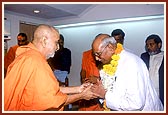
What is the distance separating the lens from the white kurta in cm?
178

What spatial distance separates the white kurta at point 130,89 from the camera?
70.1 inches

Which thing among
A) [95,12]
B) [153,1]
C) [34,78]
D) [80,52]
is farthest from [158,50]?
[80,52]

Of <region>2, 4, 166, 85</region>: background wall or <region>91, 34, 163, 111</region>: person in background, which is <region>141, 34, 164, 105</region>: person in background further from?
<region>2, 4, 166, 85</region>: background wall

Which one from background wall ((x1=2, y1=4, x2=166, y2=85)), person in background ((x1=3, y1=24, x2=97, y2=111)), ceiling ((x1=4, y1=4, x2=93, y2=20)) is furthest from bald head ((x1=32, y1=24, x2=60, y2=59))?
background wall ((x1=2, y1=4, x2=166, y2=85))

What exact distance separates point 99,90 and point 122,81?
28 centimetres

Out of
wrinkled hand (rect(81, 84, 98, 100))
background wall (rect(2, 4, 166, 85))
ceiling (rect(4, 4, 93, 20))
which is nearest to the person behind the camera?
wrinkled hand (rect(81, 84, 98, 100))

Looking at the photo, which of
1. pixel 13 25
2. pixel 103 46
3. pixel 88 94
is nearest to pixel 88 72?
pixel 88 94

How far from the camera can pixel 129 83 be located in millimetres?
1827

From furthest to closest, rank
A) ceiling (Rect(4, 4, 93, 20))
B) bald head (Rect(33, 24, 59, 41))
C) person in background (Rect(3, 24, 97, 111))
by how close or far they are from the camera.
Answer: ceiling (Rect(4, 4, 93, 20)), bald head (Rect(33, 24, 59, 41)), person in background (Rect(3, 24, 97, 111))

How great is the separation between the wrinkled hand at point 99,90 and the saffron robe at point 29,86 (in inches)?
16.1

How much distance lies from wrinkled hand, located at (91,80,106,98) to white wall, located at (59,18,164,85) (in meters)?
2.71

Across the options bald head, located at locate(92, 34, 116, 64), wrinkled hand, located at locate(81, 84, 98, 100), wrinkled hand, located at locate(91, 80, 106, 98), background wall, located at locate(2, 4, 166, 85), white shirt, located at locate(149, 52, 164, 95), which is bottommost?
wrinkled hand, located at locate(81, 84, 98, 100)

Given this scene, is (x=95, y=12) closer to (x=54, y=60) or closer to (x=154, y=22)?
(x=154, y=22)

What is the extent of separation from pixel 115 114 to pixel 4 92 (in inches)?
31.3
